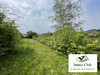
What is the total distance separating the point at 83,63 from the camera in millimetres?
2193

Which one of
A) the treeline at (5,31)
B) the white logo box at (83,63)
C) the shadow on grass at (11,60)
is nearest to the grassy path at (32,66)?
the shadow on grass at (11,60)

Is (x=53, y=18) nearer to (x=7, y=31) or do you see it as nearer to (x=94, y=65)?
(x=7, y=31)

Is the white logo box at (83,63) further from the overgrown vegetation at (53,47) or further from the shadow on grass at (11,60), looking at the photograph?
the shadow on grass at (11,60)

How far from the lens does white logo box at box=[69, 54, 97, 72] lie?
6.83ft

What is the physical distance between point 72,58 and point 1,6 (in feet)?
14.5

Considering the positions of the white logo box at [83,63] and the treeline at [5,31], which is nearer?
the white logo box at [83,63]

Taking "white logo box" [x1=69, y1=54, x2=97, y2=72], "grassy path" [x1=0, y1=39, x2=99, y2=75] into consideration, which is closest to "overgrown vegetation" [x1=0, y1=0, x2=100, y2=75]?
"grassy path" [x1=0, y1=39, x2=99, y2=75]

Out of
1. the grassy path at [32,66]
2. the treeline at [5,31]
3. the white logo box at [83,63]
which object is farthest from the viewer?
the treeline at [5,31]

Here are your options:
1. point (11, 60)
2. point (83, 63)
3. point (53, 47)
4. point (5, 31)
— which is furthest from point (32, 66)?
point (53, 47)

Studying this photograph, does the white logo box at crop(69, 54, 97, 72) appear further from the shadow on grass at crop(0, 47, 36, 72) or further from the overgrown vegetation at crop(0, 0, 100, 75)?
the shadow on grass at crop(0, 47, 36, 72)

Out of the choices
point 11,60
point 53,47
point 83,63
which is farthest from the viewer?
point 53,47

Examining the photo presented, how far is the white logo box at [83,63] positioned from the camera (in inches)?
82.0

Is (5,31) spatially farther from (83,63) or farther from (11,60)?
(83,63)

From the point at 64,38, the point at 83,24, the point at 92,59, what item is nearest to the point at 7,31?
the point at 64,38
